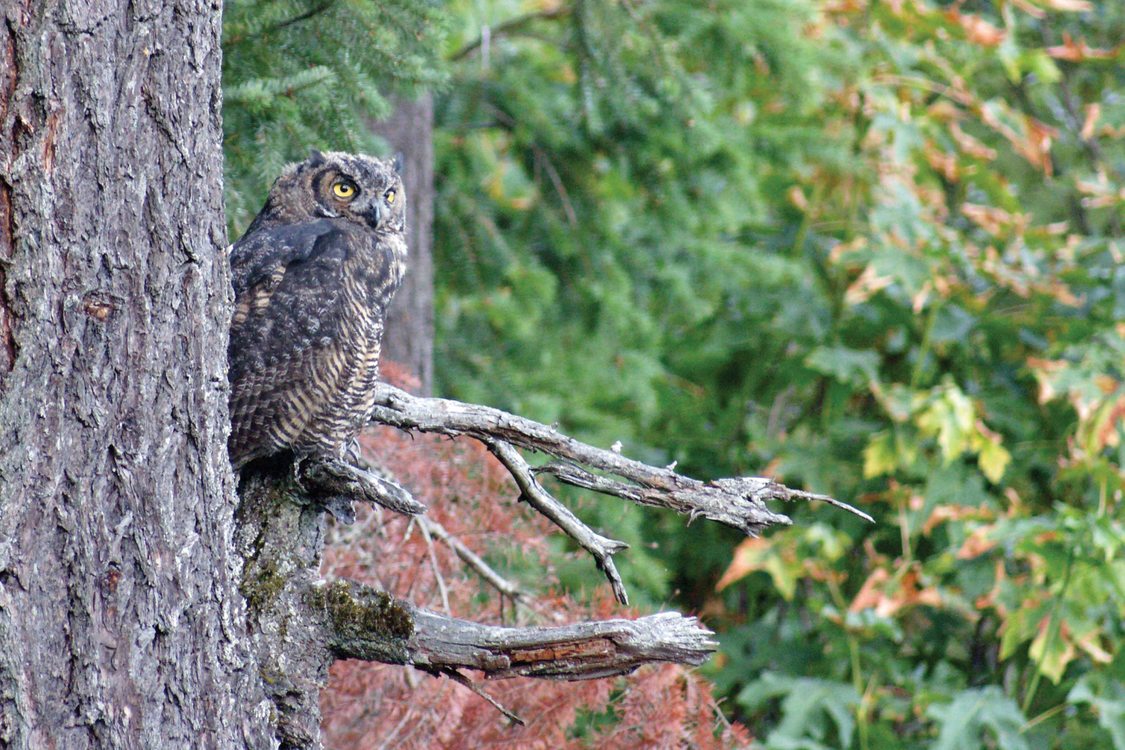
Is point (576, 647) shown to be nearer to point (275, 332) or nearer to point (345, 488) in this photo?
point (345, 488)

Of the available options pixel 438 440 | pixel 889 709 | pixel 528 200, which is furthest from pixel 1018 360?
pixel 438 440

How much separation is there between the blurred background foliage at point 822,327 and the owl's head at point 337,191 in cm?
125

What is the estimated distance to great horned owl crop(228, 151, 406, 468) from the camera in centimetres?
245

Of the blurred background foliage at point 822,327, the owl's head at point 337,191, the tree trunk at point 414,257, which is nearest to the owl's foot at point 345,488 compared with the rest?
the owl's head at point 337,191

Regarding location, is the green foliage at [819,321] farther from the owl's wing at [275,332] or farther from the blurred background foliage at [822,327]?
the owl's wing at [275,332]

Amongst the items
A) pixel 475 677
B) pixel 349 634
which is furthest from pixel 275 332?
pixel 475 677

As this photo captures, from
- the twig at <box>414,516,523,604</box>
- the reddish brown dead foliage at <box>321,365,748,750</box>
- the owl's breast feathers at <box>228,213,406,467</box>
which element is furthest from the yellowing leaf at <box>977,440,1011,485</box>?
the owl's breast feathers at <box>228,213,406,467</box>

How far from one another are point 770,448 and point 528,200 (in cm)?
154

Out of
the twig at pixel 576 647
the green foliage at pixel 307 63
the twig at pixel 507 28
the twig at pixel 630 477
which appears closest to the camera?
the twig at pixel 576 647

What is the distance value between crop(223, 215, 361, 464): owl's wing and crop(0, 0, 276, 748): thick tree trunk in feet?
1.83

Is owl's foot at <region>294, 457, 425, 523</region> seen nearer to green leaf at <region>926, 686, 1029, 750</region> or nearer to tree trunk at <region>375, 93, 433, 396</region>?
tree trunk at <region>375, 93, 433, 396</region>

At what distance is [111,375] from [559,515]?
2.81 feet

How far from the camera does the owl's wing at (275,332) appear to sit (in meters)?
2.44

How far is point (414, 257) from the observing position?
4035 mm
